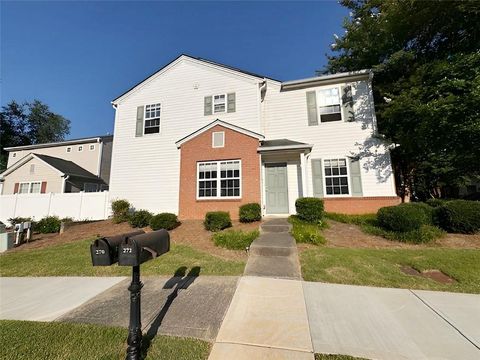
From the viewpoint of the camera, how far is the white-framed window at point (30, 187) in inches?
791

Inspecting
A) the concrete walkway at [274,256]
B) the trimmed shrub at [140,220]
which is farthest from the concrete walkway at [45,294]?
the trimmed shrub at [140,220]

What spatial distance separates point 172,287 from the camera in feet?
16.0

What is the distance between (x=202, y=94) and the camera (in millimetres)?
14242

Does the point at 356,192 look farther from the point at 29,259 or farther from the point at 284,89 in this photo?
the point at 29,259

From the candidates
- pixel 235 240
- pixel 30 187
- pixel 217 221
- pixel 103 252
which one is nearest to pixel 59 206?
pixel 30 187

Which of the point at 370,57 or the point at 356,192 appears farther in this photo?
the point at 370,57

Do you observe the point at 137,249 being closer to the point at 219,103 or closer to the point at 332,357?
the point at 332,357

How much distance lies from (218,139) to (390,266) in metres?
9.03

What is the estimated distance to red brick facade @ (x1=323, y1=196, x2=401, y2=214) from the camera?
451 inches

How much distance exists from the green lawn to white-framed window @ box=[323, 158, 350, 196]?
7830mm

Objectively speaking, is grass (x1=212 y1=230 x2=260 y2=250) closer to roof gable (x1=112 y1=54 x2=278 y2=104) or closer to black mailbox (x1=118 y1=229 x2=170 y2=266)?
black mailbox (x1=118 y1=229 x2=170 y2=266)

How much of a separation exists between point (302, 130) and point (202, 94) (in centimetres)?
636

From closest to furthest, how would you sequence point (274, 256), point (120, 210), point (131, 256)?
1. point (131, 256)
2. point (274, 256)
3. point (120, 210)

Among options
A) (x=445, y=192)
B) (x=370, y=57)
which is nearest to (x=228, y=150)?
(x=370, y=57)
